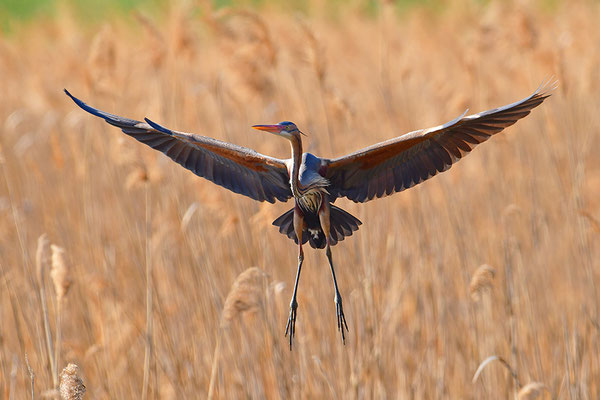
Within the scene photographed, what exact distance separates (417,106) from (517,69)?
144cm

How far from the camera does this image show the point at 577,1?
27.7 feet

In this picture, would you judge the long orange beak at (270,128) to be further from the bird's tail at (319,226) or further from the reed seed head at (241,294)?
the reed seed head at (241,294)

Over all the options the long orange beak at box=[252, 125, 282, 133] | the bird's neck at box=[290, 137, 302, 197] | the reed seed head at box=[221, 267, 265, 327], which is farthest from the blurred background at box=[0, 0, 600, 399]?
the long orange beak at box=[252, 125, 282, 133]

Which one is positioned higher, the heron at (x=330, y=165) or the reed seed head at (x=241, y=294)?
the heron at (x=330, y=165)

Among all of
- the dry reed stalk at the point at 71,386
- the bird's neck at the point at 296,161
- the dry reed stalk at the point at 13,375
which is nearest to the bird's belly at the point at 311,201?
the bird's neck at the point at 296,161

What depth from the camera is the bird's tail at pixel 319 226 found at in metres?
1.79

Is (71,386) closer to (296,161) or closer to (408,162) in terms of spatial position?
(296,161)

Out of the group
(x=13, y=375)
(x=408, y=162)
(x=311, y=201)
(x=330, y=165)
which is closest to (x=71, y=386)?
(x=311, y=201)

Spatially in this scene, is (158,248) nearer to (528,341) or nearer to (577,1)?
(528,341)

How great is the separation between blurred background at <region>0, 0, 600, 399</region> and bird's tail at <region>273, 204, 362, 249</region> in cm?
31

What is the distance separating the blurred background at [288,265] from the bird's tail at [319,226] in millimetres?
312

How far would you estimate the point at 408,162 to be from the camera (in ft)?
6.23

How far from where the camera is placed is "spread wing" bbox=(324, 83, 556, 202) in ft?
5.76

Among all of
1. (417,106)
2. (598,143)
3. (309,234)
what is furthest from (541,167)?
(309,234)
